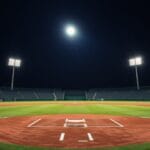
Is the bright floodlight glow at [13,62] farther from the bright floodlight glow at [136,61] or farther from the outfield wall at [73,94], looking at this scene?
the bright floodlight glow at [136,61]

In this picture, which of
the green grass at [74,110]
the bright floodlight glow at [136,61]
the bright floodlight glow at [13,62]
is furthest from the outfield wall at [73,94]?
the green grass at [74,110]

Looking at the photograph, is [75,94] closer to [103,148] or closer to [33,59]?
[33,59]

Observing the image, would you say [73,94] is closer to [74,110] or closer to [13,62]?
[13,62]

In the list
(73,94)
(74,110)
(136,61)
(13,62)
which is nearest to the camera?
(74,110)

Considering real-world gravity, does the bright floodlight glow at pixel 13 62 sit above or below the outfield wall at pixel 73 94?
above

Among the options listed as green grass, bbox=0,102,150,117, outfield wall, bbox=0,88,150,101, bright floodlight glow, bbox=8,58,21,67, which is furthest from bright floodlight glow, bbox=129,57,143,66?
bright floodlight glow, bbox=8,58,21,67

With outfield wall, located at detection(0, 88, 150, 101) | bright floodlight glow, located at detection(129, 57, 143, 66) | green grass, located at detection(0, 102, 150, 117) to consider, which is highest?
bright floodlight glow, located at detection(129, 57, 143, 66)

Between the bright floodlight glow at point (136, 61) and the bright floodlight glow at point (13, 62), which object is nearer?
the bright floodlight glow at point (136, 61)

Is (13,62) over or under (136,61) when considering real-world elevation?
over

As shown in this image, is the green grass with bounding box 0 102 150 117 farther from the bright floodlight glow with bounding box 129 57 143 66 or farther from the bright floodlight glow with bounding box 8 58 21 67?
the bright floodlight glow with bounding box 8 58 21 67

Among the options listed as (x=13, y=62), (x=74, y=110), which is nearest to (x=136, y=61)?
(x=13, y=62)

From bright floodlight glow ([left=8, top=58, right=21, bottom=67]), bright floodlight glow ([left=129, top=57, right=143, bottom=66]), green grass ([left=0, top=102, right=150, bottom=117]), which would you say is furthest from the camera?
bright floodlight glow ([left=8, top=58, right=21, bottom=67])

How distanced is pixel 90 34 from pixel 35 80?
30.0 m

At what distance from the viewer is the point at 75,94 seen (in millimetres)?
85312
